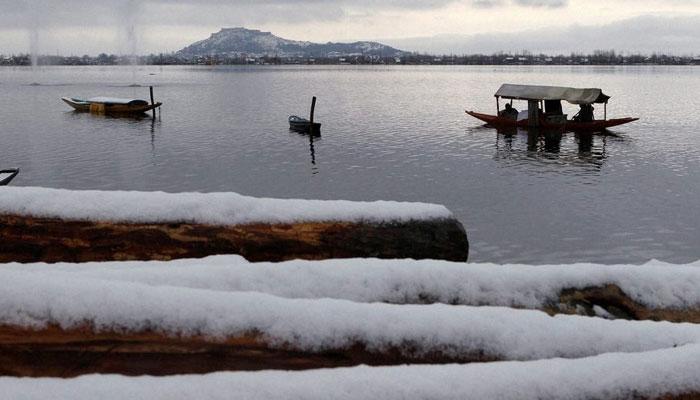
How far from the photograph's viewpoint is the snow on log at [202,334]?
95.1 inches

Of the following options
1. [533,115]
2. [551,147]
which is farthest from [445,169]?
[533,115]

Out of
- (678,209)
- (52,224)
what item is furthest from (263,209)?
(678,209)

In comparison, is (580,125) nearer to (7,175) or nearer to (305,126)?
(305,126)

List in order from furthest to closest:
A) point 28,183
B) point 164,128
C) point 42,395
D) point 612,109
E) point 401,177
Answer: point 612,109, point 164,128, point 401,177, point 28,183, point 42,395

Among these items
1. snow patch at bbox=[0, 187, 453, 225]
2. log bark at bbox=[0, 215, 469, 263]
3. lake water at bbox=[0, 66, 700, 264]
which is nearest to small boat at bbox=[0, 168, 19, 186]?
lake water at bbox=[0, 66, 700, 264]

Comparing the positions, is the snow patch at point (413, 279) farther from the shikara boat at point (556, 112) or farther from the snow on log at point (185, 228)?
the shikara boat at point (556, 112)

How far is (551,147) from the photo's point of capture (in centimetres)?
4425

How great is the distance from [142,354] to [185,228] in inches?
77.5

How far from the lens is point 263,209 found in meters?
4.48

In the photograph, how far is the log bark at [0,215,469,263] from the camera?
14.2ft

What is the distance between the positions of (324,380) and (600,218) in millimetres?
24569

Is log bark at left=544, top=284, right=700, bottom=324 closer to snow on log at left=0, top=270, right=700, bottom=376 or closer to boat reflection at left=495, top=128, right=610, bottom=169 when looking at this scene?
snow on log at left=0, top=270, right=700, bottom=376

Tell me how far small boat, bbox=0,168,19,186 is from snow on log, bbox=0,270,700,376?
2370 cm

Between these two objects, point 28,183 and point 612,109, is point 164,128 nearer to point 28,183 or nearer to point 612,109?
point 28,183
